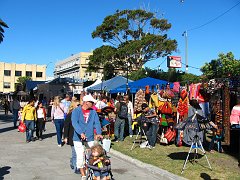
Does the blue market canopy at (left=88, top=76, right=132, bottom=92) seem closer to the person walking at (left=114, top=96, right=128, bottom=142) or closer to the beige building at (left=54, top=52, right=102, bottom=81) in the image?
the person walking at (left=114, top=96, right=128, bottom=142)

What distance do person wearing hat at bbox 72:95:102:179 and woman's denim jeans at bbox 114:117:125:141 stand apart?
5.84 m

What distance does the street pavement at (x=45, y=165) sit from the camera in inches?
291

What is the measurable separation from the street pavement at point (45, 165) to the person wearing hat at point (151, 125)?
1.42 meters

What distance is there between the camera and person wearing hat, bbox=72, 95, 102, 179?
6668mm

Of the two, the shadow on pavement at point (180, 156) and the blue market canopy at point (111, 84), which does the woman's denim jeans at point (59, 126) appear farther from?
the blue market canopy at point (111, 84)

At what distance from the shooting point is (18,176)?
7.31 meters

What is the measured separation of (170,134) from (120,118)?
212 cm

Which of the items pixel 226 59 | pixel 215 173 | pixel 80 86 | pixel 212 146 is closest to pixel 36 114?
pixel 212 146

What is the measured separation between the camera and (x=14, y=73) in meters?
104

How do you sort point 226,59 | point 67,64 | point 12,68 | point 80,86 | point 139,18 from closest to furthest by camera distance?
point 80,86, point 226,59, point 139,18, point 12,68, point 67,64

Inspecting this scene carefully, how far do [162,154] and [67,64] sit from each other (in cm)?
11239

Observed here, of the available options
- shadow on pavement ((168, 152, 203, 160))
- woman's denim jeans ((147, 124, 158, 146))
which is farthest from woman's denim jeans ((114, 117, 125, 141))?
shadow on pavement ((168, 152, 203, 160))

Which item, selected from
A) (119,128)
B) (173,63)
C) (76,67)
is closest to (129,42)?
(173,63)

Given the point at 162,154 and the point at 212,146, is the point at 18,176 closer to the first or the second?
the point at 162,154
